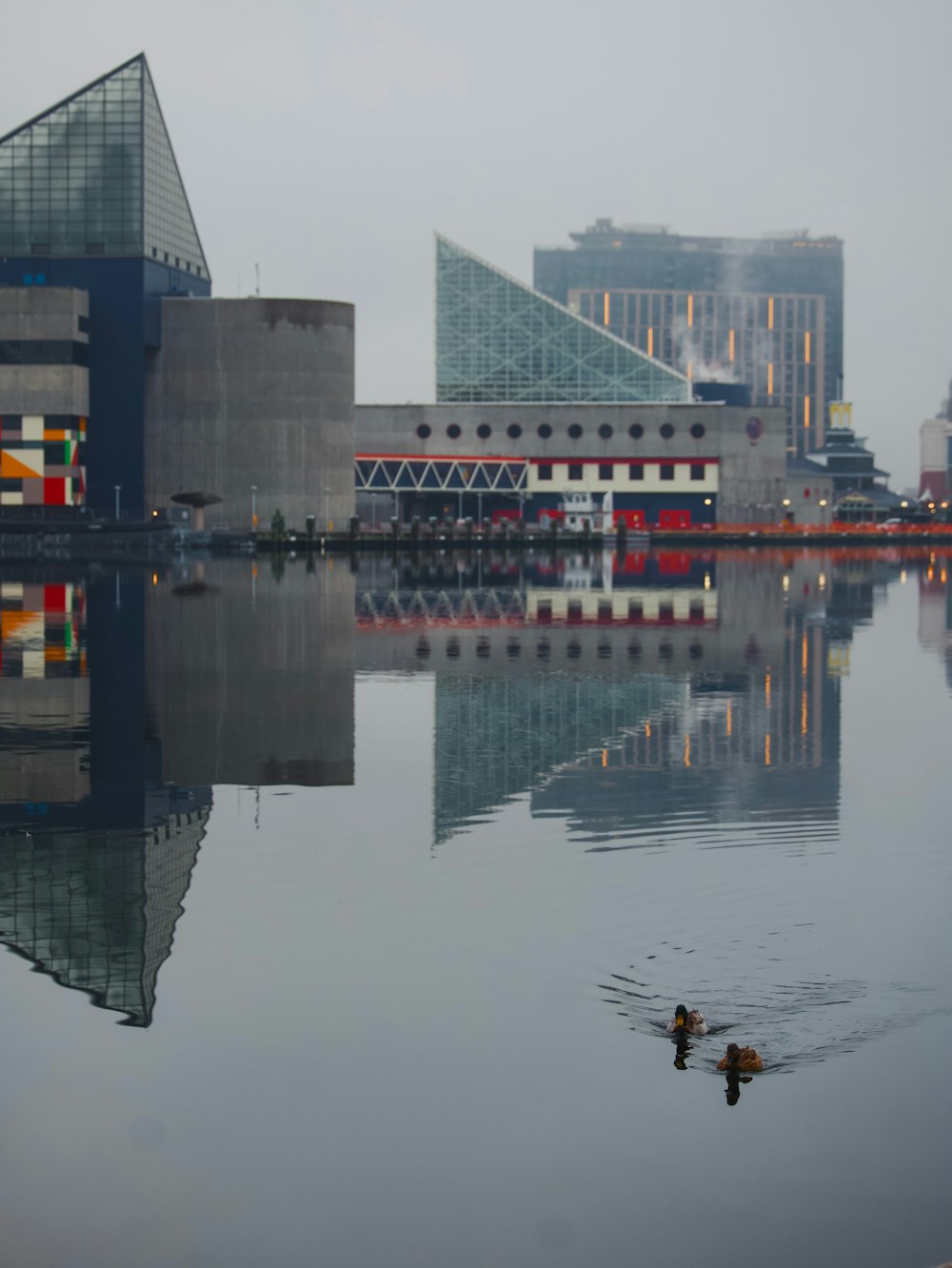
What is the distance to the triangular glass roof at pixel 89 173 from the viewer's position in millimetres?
121938

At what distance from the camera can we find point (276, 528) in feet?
407

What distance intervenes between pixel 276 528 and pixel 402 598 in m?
57.6

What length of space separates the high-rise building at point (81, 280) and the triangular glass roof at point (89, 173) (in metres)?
0.07

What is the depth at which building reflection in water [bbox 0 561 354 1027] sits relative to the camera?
1598 cm

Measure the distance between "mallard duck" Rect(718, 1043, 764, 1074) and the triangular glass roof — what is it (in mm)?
117226

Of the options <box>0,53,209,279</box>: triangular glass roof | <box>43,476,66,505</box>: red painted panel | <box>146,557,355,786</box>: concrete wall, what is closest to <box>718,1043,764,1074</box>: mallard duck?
<box>146,557,355,786</box>: concrete wall

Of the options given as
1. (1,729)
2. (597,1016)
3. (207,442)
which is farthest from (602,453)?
(597,1016)

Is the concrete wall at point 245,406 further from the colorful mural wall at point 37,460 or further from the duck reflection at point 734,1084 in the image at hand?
the duck reflection at point 734,1084

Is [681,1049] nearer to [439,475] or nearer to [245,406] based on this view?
[245,406]

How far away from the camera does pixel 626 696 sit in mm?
34188

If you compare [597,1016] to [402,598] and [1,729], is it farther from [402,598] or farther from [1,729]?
[402,598]

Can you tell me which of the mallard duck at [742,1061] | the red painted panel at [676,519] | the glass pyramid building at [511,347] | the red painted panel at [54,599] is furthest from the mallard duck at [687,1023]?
the red painted panel at [676,519]

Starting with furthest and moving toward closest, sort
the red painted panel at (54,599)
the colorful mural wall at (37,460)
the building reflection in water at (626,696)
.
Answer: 1. the colorful mural wall at (37,460)
2. the red painted panel at (54,599)
3. the building reflection in water at (626,696)

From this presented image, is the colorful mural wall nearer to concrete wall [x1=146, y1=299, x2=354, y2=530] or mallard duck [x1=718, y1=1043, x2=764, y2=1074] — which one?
concrete wall [x1=146, y1=299, x2=354, y2=530]
